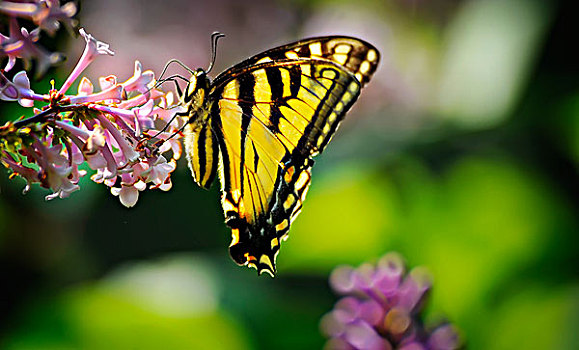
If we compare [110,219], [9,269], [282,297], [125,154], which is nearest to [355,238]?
[282,297]

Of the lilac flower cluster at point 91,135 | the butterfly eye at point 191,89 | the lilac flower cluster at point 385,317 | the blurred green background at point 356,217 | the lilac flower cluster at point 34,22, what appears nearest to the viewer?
the lilac flower cluster at point 34,22

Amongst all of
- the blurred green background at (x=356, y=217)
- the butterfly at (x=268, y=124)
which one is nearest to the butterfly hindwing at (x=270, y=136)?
the butterfly at (x=268, y=124)

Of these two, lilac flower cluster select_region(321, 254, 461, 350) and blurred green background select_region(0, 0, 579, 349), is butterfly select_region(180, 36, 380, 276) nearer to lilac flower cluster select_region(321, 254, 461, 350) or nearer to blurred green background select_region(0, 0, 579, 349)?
lilac flower cluster select_region(321, 254, 461, 350)

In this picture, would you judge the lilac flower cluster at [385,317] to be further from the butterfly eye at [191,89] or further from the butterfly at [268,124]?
the butterfly eye at [191,89]

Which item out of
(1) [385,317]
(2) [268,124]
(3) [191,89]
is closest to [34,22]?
(3) [191,89]

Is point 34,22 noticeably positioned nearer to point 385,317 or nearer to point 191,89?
point 191,89
